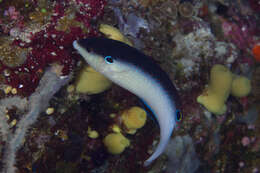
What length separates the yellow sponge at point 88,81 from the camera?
3.07 m

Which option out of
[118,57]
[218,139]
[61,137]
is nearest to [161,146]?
[118,57]

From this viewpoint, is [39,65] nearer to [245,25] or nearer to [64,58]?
[64,58]

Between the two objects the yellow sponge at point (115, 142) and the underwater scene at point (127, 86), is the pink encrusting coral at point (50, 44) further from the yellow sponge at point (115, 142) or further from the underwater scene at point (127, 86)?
the yellow sponge at point (115, 142)

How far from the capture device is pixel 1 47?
2414 millimetres

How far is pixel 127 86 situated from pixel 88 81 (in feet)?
2.51

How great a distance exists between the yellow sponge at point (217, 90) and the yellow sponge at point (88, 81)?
2339 millimetres

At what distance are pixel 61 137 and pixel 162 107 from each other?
1.57m

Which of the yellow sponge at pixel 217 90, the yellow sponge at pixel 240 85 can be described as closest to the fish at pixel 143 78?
the yellow sponge at pixel 217 90

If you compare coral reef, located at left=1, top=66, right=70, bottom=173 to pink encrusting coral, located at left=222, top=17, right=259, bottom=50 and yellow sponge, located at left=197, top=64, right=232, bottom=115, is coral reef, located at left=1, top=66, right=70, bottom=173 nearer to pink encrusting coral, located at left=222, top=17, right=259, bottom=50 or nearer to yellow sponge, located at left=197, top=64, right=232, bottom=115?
yellow sponge, located at left=197, top=64, right=232, bottom=115

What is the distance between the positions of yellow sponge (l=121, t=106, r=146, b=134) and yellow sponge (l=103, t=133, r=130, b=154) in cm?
23

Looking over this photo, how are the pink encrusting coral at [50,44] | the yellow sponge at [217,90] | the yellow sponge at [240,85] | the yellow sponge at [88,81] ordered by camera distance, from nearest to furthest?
the pink encrusting coral at [50,44] → the yellow sponge at [88,81] → the yellow sponge at [217,90] → the yellow sponge at [240,85]

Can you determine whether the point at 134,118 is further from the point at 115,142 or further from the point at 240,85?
the point at 240,85

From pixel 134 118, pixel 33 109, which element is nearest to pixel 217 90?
pixel 134 118

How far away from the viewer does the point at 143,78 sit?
259cm
